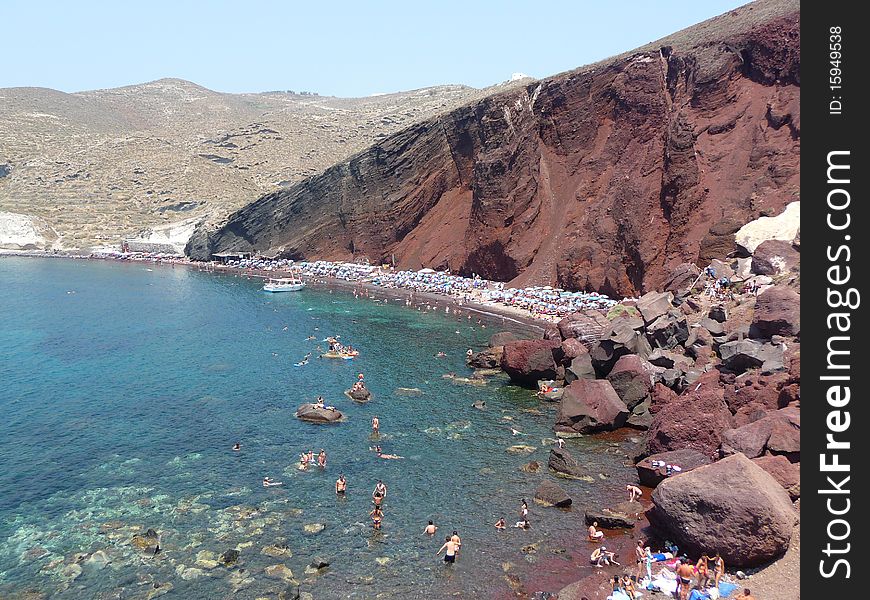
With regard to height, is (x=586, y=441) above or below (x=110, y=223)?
below

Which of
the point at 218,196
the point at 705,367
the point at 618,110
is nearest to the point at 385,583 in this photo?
the point at 705,367

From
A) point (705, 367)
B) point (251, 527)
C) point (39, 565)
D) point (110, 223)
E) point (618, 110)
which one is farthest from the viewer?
point (110, 223)

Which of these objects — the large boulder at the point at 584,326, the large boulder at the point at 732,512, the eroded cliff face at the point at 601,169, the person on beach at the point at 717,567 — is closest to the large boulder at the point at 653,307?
the large boulder at the point at 584,326

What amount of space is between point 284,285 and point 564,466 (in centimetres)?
7341

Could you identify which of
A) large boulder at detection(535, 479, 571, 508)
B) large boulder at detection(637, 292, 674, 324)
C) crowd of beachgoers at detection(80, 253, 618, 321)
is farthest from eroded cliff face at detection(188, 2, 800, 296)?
large boulder at detection(535, 479, 571, 508)

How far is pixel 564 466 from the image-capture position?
34.2 m

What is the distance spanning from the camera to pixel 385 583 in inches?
971

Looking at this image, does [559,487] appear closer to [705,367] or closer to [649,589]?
[649,589]

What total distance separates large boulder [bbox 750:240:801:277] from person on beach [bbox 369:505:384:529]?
40.0 m

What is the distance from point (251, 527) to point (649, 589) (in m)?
17.2

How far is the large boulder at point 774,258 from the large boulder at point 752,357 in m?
15.6

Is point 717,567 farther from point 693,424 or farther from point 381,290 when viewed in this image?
point 381,290

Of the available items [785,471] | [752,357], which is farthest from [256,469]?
[752,357]
